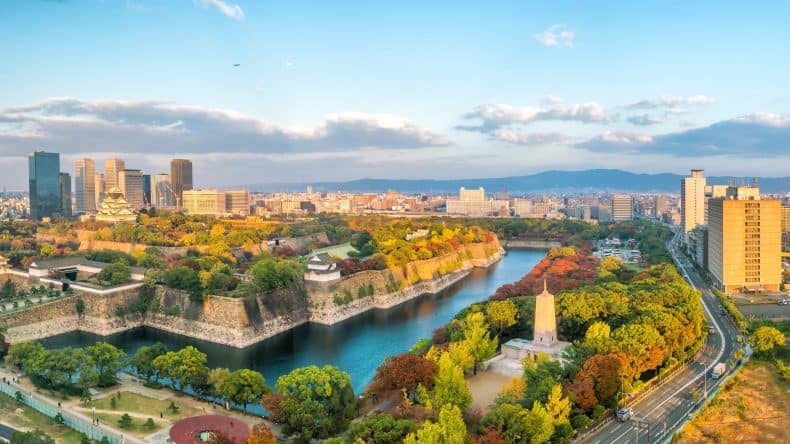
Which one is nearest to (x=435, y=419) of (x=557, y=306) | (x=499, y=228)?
(x=557, y=306)

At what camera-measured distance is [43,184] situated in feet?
234

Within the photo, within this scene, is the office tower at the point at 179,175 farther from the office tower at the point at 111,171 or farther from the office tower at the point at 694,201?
the office tower at the point at 694,201

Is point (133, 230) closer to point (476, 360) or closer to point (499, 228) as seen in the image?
point (476, 360)

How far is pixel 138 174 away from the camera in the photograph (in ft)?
282

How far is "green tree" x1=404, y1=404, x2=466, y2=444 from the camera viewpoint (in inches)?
447

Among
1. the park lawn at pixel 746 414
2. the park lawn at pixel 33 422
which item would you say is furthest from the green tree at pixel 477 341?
the park lawn at pixel 33 422

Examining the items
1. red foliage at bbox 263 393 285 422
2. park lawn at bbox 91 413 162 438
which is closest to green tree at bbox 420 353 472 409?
red foliage at bbox 263 393 285 422

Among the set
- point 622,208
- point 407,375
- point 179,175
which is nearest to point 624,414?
point 407,375

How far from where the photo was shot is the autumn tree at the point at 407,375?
1527 cm

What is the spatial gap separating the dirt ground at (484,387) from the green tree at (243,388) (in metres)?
5.75

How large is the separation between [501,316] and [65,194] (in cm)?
7172

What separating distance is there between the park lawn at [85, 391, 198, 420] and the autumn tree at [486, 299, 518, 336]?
1030 centimetres

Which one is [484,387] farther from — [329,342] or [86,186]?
[86,186]

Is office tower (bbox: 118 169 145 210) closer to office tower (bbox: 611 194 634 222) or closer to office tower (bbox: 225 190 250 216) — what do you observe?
office tower (bbox: 225 190 250 216)
